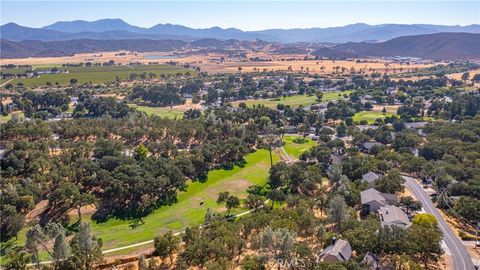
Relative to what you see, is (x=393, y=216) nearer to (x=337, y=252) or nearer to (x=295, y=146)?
(x=337, y=252)

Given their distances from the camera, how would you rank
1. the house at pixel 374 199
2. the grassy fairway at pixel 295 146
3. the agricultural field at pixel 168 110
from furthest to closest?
the agricultural field at pixel 168 110
the grassy fairway at pixel 295 146
the house at pixel 374 199

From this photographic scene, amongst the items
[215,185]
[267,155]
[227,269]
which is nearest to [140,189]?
[215,185]

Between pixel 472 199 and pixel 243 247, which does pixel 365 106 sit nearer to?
Answer: pixel 472 199

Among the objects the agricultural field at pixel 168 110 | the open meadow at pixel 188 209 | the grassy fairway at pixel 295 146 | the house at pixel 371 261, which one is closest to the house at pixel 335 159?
the grassy fairway at pixel 295 146

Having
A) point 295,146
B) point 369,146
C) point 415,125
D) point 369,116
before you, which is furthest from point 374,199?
point 369,116

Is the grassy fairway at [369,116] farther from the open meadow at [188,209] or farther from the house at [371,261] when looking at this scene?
the house at [371,261]

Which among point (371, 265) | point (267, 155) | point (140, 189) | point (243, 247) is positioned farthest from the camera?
point (267, 155)
